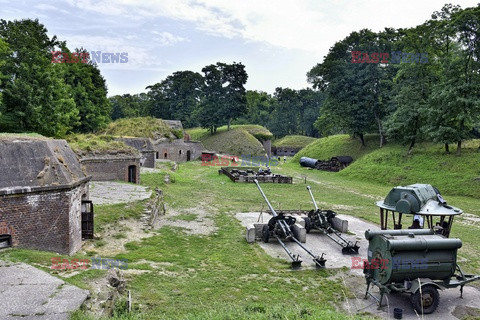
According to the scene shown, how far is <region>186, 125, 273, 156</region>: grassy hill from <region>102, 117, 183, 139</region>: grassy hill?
1196 centimetres

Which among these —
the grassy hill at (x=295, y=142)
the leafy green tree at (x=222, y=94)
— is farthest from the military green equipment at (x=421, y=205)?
the grassy hill at (x=295, y=142)

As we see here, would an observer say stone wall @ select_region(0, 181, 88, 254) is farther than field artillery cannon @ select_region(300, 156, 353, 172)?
No

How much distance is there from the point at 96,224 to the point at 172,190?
1107 cm

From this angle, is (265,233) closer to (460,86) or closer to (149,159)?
(149,159)

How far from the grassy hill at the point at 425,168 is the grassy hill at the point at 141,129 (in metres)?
25.3

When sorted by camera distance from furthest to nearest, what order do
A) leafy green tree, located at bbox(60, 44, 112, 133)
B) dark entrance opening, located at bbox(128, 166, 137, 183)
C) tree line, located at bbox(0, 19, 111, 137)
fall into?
leafy green tree, located at bbox(60, 44, 112, 133) → tree line, located at bbox(0, 19, 111, 137) → dark entrance opening, located at bbox(128, 166, 137, 183)

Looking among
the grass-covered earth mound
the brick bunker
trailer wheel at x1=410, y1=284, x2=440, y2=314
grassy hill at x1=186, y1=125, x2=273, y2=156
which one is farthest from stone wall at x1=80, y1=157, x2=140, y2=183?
grassy hill at x1=186, y1=125, x2=273, y2=156

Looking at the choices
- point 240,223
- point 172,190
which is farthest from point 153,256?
point 172,190

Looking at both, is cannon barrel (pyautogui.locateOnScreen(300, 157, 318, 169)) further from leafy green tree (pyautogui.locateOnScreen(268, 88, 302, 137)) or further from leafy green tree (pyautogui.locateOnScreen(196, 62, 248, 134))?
leafy green tree (pyautogui.locateOnScreen(268, 88, 302, 137))

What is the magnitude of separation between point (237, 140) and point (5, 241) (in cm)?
5273

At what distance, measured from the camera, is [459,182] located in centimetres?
2655

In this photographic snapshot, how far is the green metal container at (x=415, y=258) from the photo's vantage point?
771 centimetres

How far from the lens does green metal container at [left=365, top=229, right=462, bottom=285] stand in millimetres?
7715

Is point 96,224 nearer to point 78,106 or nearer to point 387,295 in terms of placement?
point 387,295
